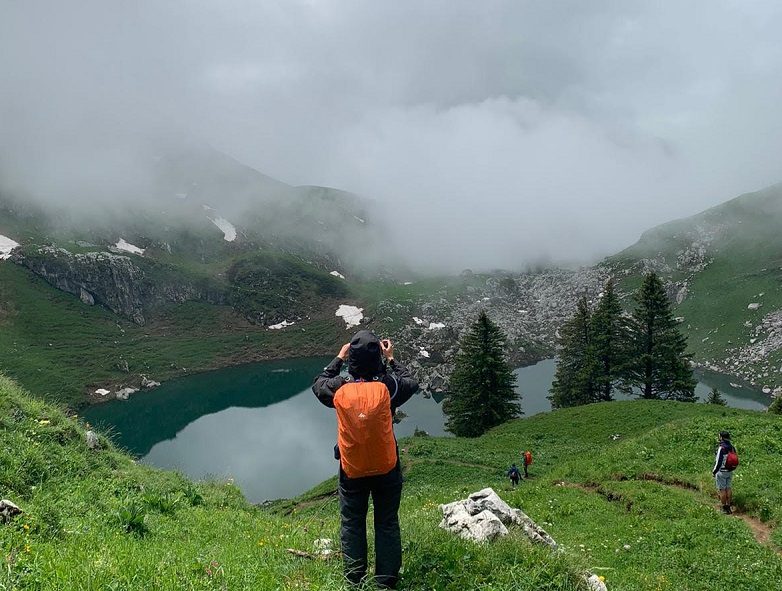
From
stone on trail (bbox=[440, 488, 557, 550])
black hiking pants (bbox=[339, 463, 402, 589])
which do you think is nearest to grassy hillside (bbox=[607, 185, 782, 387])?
stone on trail (bbox=[440, 488, 557, 550])

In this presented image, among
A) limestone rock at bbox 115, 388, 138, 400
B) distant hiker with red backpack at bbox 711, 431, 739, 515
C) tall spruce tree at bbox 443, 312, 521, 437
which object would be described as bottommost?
limestone rock at bbox 115, 388, 138, 400

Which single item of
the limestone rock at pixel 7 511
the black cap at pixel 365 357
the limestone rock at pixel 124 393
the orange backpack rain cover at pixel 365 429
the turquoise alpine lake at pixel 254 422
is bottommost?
the turquoise alpine lake at pixel 254 422

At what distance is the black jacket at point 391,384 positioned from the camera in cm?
614

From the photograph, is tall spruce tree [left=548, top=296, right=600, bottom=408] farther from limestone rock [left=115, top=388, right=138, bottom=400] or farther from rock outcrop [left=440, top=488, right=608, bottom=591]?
limestone rock [left=115, top=388, right=138, bottom=400]

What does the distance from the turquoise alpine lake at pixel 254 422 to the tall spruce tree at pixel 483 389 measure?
2679cm

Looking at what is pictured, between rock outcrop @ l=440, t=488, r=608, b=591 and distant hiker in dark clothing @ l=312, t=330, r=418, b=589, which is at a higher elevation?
distant hiker in dark clothing @ l=312, t=330, r=418, b=589

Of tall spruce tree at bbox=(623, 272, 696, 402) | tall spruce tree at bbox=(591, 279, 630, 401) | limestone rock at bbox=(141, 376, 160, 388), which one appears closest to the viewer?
tall spruce tree at bbox=(623, 272, 696, 402)

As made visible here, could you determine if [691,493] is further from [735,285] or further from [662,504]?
[735,285]

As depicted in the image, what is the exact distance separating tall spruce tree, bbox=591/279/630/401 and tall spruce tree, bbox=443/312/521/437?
10834 mm

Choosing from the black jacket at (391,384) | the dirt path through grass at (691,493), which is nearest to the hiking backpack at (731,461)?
the dirt path through grass at (691,493)

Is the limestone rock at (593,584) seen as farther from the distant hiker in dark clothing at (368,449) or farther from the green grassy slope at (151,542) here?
the distant hiker in dark clothing at (368,449)

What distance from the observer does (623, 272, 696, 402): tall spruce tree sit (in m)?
52.2

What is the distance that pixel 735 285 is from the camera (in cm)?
15362

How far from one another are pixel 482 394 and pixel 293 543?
163ft
